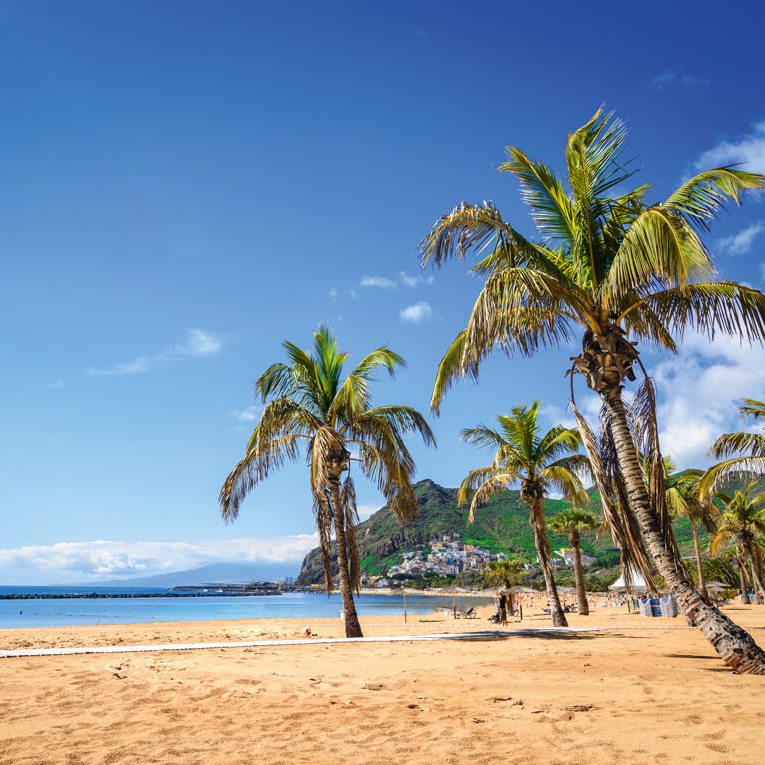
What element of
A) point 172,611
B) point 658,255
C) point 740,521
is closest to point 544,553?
point 658,255

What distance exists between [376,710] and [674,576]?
5100 mm

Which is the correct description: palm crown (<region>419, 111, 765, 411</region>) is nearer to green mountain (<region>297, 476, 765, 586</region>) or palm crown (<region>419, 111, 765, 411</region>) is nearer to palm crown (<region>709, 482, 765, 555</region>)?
palm crown (<region>709, 482, 765, 555</region>)

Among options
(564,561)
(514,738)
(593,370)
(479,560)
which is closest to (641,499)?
(593,370)

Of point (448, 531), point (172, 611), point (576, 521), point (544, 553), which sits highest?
point (576, 521)

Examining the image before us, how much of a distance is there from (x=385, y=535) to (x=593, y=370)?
491ft

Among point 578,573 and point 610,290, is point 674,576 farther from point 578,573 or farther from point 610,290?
point 578,573

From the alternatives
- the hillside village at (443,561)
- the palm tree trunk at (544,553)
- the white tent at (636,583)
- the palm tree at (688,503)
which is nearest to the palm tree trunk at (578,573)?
the white tent at (636,583)

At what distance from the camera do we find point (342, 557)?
14.0m

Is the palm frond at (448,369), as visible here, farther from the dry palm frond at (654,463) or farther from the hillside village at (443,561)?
the hillside village at (443,561)

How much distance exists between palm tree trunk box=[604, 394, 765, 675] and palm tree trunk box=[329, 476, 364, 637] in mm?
7310

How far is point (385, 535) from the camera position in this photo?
15262 centimetres

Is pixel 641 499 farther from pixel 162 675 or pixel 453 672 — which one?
pixel 162 675

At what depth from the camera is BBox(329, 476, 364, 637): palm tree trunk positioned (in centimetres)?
1396

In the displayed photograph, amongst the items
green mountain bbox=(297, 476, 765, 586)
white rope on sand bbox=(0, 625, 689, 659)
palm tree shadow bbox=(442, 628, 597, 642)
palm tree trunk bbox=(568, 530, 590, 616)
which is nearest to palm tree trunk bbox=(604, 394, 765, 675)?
palm tree shadow bbox=(442, 628, 597, 642)
